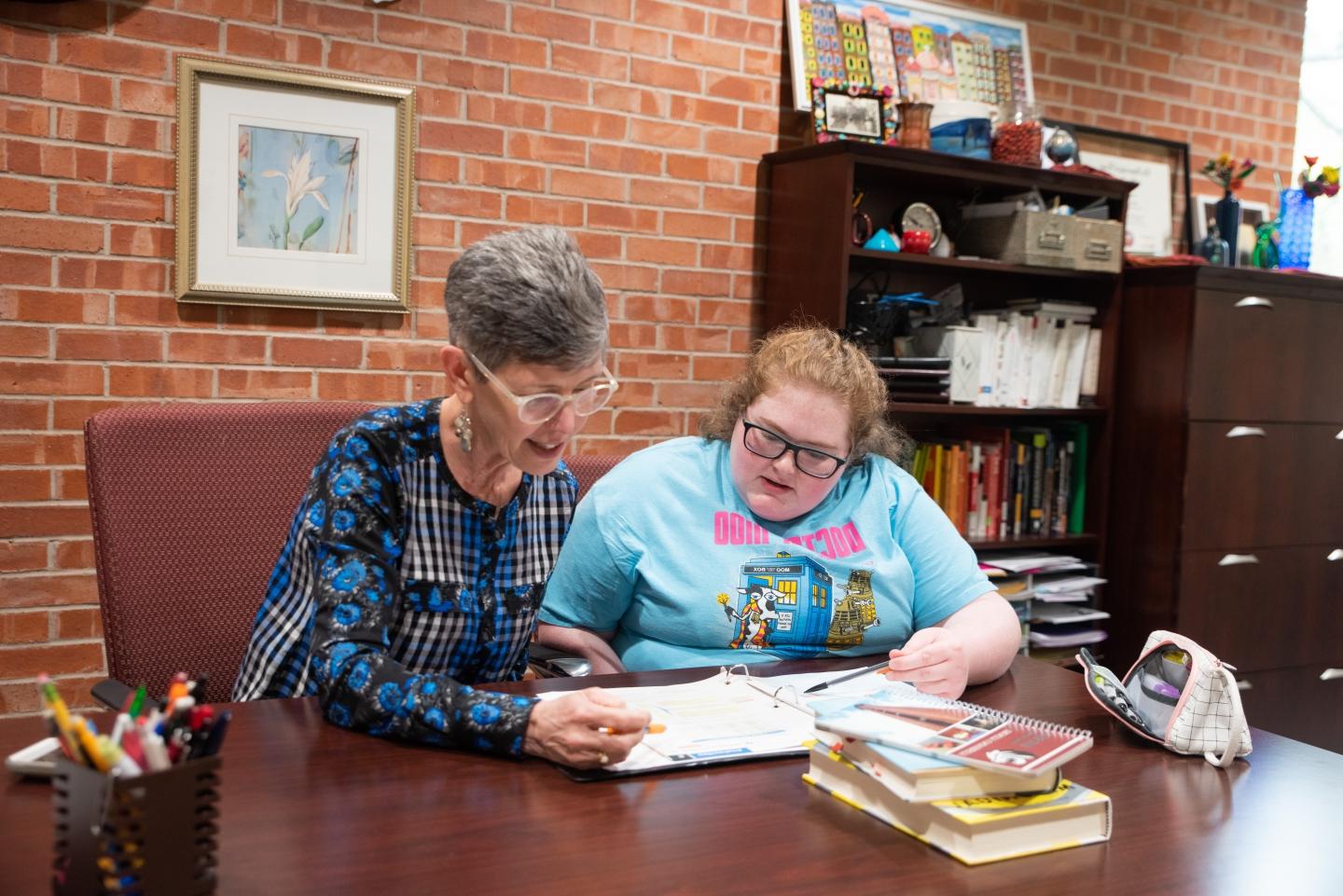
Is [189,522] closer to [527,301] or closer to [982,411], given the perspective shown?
[527,301]

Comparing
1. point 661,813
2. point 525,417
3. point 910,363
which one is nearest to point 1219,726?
point 661,813

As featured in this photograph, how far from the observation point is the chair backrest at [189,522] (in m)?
1.74

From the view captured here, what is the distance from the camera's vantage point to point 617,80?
123 inches

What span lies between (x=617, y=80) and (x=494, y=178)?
1.47 ft

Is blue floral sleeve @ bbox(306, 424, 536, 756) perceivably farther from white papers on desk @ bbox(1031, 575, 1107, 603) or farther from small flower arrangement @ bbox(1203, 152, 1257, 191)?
small flower arrangement @ bbox(1203, 152, 1257, 191)

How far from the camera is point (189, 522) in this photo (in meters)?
1.80

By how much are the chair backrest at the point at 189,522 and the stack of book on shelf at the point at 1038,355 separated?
2.14 meters

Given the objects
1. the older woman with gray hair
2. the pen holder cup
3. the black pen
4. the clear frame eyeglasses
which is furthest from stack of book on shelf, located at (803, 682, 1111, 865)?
the pen holder cup

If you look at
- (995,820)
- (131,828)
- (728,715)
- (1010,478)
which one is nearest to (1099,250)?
(1010,478)

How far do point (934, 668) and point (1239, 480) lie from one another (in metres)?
2.37

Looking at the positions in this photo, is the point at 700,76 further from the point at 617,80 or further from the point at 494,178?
the point at 494,178

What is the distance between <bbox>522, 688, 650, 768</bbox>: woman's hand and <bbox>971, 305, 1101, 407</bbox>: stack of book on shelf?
94.7 inches

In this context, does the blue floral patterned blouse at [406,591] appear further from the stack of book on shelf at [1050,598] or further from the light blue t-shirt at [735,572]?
the stack of book on shelf at [1050,598]

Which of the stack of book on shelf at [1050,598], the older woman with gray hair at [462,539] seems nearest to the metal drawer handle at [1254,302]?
the stack of book on shelf at [1050,598]
